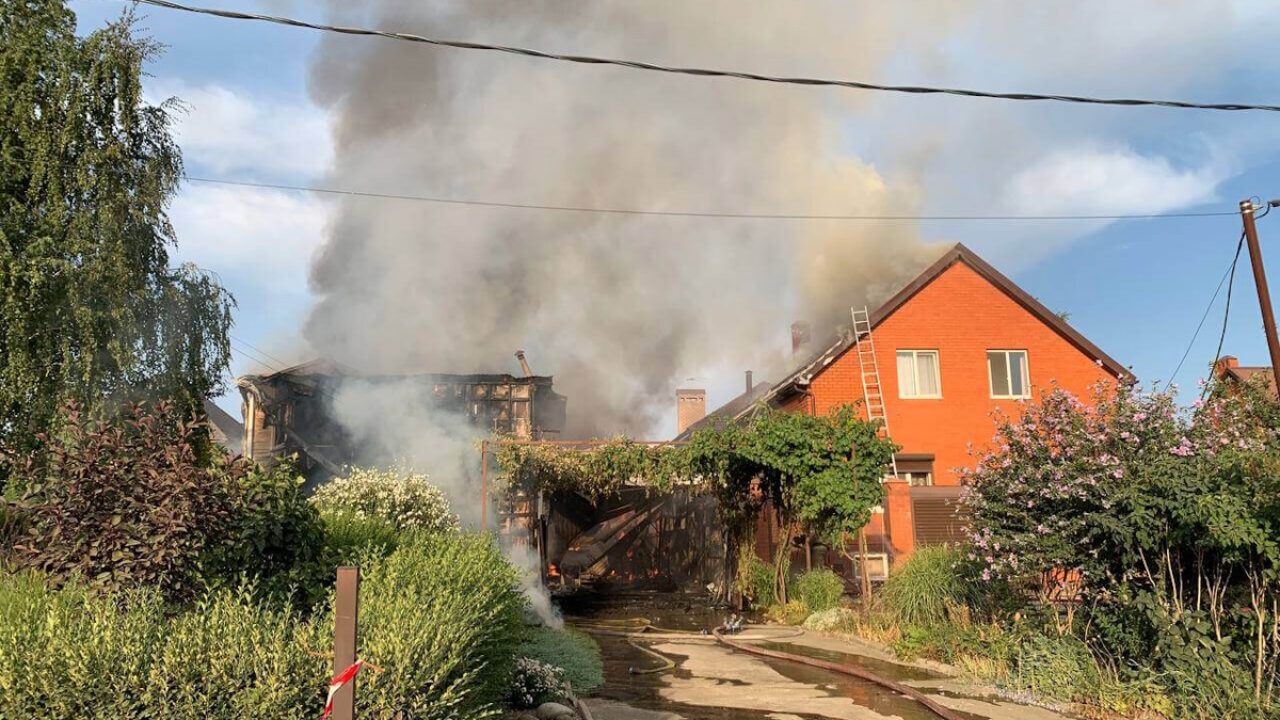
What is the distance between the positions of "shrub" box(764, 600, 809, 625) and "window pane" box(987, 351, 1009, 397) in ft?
27.8

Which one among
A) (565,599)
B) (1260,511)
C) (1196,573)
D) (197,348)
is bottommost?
(565,599)

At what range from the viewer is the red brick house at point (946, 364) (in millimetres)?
20000

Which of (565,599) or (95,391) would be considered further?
(565,599)

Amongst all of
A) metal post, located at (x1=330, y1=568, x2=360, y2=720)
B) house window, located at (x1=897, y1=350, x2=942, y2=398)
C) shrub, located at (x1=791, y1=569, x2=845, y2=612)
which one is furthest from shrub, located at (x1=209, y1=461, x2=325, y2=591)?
house window, located at (x1=897, y1=350, x2=942, y2=398)

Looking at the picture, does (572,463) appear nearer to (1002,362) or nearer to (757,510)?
(757,510)

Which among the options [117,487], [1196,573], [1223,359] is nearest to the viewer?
[117,487]

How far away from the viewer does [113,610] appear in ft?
15.6

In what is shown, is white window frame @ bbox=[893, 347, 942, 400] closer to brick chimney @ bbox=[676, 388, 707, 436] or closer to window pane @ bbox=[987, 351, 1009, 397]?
window pane @ bbox=[987, 351, 1009, 397]

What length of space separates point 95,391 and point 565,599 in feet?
36.6

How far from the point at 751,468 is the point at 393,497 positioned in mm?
6567

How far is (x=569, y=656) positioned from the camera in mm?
10328

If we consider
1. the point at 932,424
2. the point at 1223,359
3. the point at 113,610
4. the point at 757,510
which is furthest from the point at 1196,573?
the point at 1223,359

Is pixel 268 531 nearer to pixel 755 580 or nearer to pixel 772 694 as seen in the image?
→ pixel 772 694

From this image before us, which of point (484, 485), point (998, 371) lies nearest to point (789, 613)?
point (484, 485)
